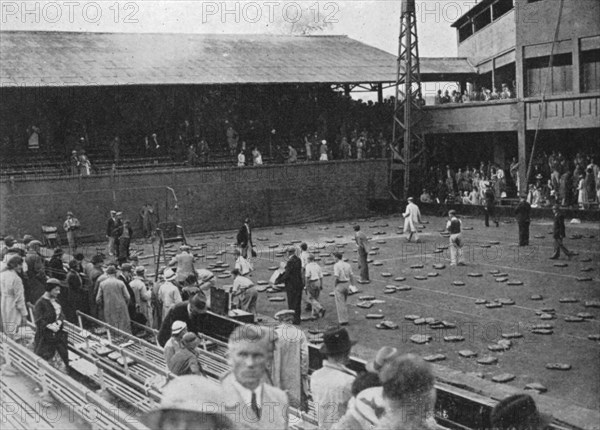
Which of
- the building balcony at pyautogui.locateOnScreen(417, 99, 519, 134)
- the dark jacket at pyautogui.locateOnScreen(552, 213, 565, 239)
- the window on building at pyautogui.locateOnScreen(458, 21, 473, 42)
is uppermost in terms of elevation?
the window on building at pyautogui.locateOnScreen(458, 21, 473, 42)

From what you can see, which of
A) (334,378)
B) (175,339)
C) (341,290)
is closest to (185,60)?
(341,290)

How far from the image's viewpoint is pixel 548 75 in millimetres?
33219

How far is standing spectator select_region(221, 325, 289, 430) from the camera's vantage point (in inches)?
177

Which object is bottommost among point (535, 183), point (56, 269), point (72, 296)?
point (72, 296)

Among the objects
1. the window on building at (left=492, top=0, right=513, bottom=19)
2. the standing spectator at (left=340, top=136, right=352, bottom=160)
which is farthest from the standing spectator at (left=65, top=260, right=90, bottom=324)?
the window on building at (left=492, top=0, right=513, bottom=19)

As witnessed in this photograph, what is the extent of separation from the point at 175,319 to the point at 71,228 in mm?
17492

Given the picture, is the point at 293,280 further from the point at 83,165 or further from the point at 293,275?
the point at 83,165

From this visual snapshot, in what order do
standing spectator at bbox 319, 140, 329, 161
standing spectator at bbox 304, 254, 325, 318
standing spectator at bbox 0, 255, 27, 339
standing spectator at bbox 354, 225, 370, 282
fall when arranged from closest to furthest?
standing spectator at bbox 0, 255, 27, 339, standing spectator at bbox 304, 254, 325, 318, standing spectator at bbox 354, 225, 370, 282, standing spectator at bbox 319, 140, 329, 161

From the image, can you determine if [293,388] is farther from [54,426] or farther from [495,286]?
[495,286]

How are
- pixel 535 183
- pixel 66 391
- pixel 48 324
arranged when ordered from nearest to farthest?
pixel 66 391 < pixel 48 324 < pixel 535 183

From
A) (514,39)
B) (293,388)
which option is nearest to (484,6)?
(514,39)

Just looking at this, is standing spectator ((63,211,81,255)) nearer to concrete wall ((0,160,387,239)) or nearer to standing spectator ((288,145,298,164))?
concrete wall ((0,160,387,239))

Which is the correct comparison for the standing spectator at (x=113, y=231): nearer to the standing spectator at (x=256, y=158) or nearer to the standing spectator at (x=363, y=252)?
the standing spectator at (x=363, y=252)

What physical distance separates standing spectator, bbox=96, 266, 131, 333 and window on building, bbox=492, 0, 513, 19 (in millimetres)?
33669
